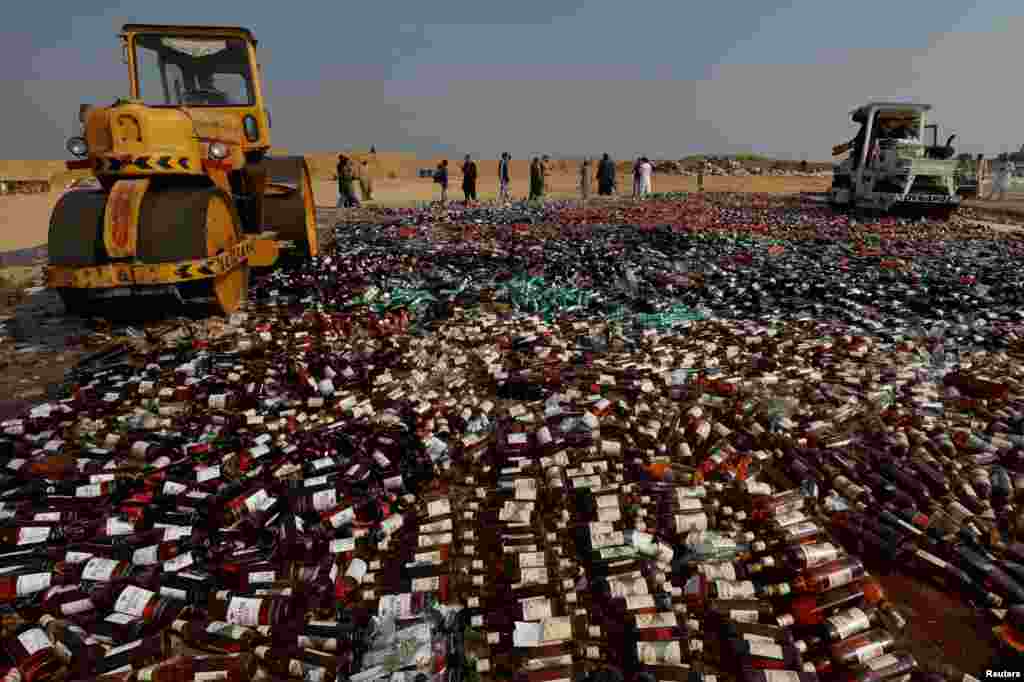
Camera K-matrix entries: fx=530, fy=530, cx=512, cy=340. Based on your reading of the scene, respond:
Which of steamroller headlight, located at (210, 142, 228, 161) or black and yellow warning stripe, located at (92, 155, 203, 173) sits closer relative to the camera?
black and yellow warning stripe, located at (92, 155, 203, 173)

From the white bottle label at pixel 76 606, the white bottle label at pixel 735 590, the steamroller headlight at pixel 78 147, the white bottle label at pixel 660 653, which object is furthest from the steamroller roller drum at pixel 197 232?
the white bottle label at pixel 735 590

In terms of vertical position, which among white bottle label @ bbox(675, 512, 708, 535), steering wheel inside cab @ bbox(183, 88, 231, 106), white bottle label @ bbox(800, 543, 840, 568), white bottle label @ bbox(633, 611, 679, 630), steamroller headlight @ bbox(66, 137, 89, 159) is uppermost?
steering wheel inside cab @ bbox(183, 88, 231, 106)

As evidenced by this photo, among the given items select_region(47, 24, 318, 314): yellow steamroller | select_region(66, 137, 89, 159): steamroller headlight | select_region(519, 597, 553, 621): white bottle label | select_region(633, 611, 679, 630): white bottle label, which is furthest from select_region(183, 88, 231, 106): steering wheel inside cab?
select_region(633, 611, 679, 630): white bottle label

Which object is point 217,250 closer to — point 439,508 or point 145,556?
point 145,556

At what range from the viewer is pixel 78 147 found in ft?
21.5

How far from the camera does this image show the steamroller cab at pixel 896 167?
16.4m

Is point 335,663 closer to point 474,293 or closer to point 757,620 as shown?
point 757,620

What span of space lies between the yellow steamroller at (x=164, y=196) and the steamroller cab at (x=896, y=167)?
18260 millimetres

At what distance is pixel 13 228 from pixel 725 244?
67.9 ft

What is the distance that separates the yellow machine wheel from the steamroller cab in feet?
60.3

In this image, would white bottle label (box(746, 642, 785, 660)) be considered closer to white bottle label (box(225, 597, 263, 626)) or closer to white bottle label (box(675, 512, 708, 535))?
white bottle label (box(675, 512, 708, 535))

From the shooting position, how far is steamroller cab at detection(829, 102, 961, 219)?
16406mm

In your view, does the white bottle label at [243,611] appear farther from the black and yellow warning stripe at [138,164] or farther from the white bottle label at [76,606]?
the black and yellow warning stripe at [138,164]

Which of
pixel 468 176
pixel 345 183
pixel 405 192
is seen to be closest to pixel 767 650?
pixel 345 183
